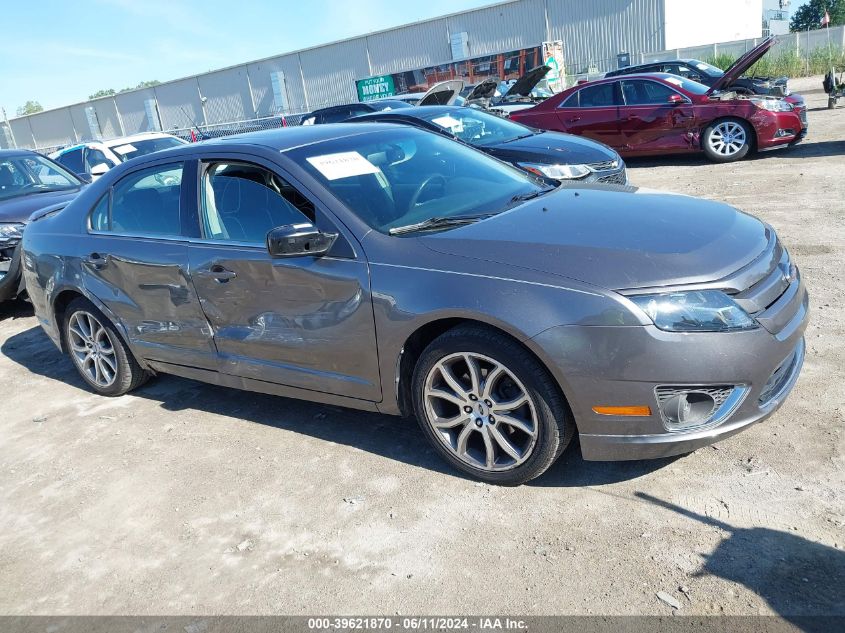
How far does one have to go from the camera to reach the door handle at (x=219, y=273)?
3.90 meters

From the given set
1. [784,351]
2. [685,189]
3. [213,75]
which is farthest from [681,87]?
[213,75]

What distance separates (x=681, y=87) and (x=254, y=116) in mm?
43810

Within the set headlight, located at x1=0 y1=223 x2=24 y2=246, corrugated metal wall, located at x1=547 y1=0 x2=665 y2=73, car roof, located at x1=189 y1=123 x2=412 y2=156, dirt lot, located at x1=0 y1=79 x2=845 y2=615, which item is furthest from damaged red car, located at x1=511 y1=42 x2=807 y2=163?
corrugated metal wall, located at x1=547 y1=0 x2=665 y2=73

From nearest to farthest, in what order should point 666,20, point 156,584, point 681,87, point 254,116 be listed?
point 156,584 < point 681,87 < point 666,20 < point 254,116

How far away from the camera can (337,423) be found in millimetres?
4301

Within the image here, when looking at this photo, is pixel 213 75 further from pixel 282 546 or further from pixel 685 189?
pixel 282 546

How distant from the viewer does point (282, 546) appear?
320 cm

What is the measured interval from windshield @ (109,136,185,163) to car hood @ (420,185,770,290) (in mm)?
9788

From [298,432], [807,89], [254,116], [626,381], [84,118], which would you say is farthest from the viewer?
[84,118]

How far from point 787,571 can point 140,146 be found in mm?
11883

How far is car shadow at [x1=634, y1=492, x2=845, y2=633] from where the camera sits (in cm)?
239

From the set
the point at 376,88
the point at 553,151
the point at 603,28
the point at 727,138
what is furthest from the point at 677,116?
the point at 603,28

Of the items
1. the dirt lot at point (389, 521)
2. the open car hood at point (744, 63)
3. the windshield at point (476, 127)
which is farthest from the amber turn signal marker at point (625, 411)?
the open car hood at point (744, 63)

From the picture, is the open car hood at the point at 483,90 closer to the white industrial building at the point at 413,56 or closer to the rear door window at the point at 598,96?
the rear door window at the point at 598,96
